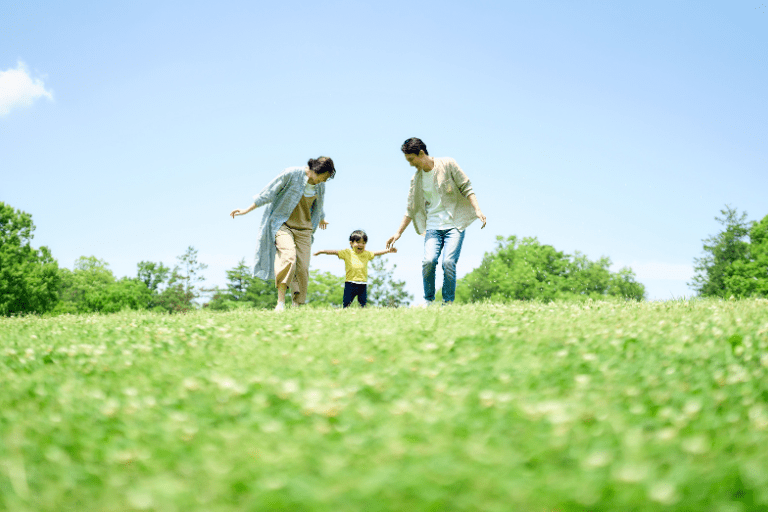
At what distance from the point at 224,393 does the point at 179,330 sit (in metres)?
3.27

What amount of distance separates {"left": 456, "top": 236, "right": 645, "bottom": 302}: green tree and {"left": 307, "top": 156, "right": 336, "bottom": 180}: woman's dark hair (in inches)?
1613

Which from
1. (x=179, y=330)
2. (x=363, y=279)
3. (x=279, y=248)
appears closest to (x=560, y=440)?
(x=179, y=330)

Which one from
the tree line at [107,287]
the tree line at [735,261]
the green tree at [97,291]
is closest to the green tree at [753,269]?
the tree line at [735,261]

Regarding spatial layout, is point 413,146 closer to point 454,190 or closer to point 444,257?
point 454,190

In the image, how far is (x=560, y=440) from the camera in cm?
256

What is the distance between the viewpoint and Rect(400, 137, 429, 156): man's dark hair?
10.4 m

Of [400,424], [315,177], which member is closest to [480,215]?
[315,177]

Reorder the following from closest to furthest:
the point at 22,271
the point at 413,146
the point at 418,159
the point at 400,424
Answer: the point at 400,424 → the point at 413,146 → the point at 418,159 → the point at 22,271

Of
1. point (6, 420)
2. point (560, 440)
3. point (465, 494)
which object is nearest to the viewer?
point (465, 494)

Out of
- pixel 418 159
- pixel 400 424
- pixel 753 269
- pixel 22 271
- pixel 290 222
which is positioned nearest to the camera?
pixel 400 424

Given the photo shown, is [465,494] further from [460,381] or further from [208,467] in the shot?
[460,381]

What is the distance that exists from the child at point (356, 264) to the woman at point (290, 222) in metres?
1.48

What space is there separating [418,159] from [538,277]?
4586 cm

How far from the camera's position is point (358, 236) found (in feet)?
43.6
